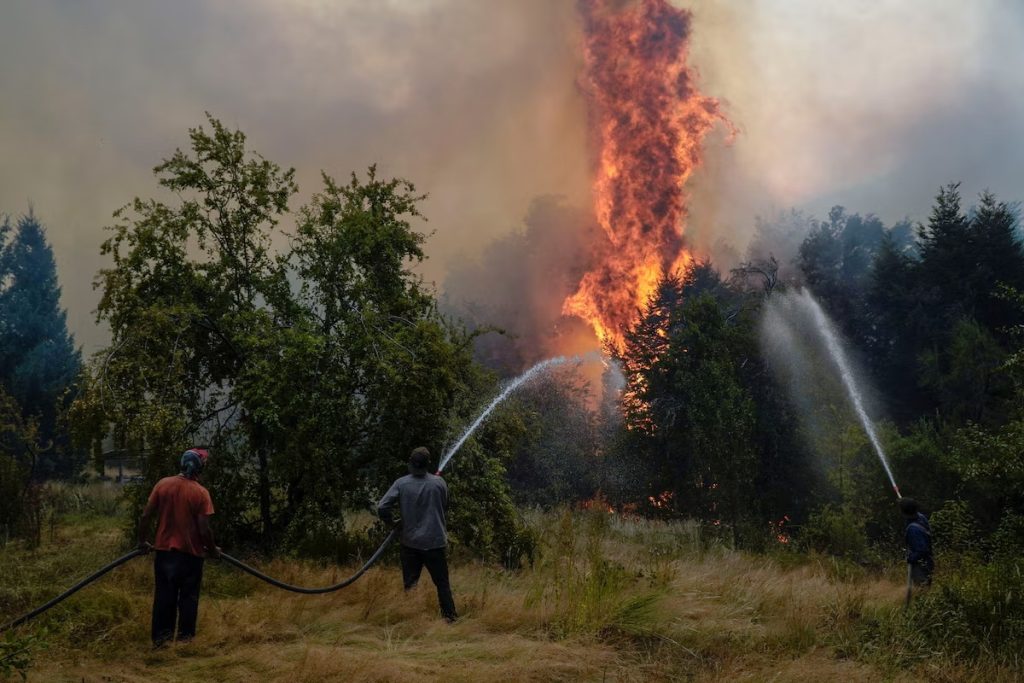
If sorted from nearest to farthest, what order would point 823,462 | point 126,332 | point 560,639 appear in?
point 560,639 < point 126,332 < point 823,462

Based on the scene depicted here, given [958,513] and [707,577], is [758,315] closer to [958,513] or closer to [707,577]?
[958,513]

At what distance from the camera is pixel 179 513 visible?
759 cm

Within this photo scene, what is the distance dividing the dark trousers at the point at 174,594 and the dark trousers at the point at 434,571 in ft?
8.12

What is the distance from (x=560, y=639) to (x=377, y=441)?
6.84 metres

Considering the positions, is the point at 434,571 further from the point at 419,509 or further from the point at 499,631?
the point at 499,631

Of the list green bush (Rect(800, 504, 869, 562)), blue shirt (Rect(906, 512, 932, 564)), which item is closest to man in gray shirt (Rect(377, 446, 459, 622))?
blue shirt (Rect(906, 512, 932, 564))

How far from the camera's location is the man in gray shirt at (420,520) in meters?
8.70

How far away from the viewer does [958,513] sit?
1425 cm

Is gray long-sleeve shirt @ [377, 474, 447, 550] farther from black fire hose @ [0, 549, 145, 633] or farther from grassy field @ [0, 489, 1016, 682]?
black fire hose @ [0, 549, 145, 633]

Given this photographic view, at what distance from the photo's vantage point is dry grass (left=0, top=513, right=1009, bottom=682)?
21.6 ft

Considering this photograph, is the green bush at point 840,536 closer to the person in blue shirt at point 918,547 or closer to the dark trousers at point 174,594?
the person in blue shirt at point 918,547

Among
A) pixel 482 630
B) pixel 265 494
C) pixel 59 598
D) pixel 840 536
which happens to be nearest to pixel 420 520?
pixel 482 630

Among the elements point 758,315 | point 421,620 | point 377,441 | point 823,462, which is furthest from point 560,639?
point 758,315

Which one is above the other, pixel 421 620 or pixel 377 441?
pixel 377 441
